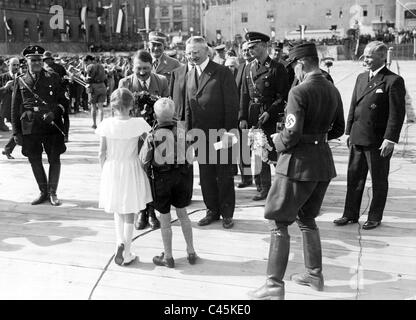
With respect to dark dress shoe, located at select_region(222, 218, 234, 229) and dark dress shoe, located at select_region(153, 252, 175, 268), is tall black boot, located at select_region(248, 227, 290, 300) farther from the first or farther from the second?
dark dress shoe, located at select_region(222, 218, 234, 229)

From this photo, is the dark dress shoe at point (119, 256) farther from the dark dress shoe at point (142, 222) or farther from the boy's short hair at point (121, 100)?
the boy's short hair at point (121, 100)

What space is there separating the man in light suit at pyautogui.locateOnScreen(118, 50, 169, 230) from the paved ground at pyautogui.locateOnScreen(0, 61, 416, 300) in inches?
7.0

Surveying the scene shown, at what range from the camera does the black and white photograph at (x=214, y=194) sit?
3666mm

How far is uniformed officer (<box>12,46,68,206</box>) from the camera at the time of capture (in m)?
6.11

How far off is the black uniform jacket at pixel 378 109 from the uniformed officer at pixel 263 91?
1068 millimetres

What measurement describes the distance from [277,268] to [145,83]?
268 centimetres

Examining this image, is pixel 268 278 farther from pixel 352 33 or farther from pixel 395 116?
pixel 352 33

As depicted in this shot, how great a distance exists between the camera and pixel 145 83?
546cm

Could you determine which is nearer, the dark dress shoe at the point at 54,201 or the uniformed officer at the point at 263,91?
the uniformed officer at the point at 263,91

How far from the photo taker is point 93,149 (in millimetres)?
9742

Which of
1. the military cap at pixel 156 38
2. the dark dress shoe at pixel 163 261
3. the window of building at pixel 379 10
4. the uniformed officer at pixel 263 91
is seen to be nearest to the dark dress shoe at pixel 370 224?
the uniformed officer at pixel 263 91

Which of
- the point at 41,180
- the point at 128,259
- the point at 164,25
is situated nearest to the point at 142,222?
the point at 128,259

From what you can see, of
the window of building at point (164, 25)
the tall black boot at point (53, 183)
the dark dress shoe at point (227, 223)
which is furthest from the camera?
the window of building at point (164, 25)

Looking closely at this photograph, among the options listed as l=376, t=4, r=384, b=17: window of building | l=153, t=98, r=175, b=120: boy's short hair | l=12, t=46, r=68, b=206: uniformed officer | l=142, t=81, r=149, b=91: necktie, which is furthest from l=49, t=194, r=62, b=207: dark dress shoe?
l=376, t=4, r=384, b=17: window of building
